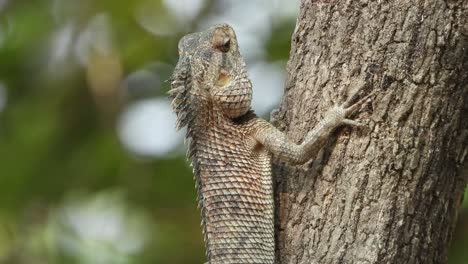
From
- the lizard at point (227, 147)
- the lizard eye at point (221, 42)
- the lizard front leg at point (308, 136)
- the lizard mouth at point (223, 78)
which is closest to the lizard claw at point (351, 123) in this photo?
the lizard front leg at point (308, 136)

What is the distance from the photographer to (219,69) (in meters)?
5.72

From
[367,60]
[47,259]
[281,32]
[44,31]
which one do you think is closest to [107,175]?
[47,259]

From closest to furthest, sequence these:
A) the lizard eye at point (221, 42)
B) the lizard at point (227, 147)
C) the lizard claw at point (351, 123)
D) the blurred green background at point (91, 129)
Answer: the lizard claw at point (351, 123) → the lizard at point (227, 147) → the lizard eye at point (221, 42) → the blurred green background at point (91, 129)

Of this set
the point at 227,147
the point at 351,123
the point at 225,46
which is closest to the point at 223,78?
the point at 225,46

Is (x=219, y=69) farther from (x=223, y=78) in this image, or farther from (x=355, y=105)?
(x=355, y=105)

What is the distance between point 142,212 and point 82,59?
6.33 ft

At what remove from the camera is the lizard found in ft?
17.2

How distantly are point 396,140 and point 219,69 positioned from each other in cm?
165

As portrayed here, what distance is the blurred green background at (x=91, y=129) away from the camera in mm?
8336

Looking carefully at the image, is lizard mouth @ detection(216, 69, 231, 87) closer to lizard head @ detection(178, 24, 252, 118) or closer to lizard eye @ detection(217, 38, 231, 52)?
lizard head @ detection(178, 24, 252, 118)

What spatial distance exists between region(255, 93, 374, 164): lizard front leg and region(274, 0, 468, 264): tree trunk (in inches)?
3.6

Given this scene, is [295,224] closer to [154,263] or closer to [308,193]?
[308,193]

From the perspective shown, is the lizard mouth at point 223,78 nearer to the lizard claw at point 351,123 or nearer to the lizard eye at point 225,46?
the lizard eye at point 225,46

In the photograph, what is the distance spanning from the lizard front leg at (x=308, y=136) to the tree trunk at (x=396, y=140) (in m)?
0.09
